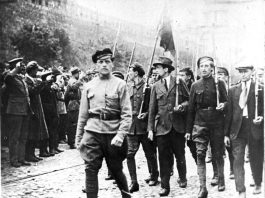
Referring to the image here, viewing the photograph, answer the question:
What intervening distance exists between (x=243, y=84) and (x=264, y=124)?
66 cm

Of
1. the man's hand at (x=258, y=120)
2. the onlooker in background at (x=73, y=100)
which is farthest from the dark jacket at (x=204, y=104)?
the onlooker in background at (x=73, y=100)

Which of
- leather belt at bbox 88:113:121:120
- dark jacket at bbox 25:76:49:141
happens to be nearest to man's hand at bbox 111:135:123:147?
leather belt at bbox 88:113:121:120

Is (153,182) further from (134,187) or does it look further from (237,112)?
(237,112)

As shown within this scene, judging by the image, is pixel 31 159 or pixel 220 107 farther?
pixel 31 159

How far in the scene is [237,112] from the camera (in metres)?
5.66

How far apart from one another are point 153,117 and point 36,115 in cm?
344

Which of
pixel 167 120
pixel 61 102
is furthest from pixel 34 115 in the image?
pixel 167 120

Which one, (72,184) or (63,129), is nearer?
(72,184)

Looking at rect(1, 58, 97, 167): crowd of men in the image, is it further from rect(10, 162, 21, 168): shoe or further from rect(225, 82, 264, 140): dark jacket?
rect(225, 82, 264, 140): dark jacket

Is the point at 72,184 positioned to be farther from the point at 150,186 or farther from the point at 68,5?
the point at 68,5

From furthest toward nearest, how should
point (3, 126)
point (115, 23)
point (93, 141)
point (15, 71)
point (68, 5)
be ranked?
1. point (68, 5)
2. point (115, 23)
3. point (3, 126)
4. point (15, 71)
5. point (93, 141)

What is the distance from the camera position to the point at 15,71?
25.5 feet

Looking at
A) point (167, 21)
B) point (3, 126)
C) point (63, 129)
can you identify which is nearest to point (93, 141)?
point (167, 21)

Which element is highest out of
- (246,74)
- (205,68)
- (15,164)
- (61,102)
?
(205,68)
